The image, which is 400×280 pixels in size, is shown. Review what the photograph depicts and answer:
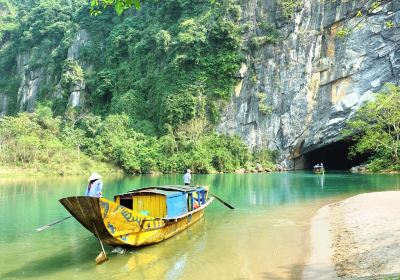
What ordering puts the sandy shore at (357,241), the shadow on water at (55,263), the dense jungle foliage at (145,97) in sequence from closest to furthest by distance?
1. the sandy shore at (357,241)
2. the shadow on water at (55,263)
3. the dense jungle foliage at (145,97)

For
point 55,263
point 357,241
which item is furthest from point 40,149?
point 357,241

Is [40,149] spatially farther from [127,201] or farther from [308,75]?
[127,201]

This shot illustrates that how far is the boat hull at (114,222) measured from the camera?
8023 mm

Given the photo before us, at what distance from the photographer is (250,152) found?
140 feet

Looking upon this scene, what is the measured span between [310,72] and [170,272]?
120ft

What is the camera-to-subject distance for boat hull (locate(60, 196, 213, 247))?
8.02m

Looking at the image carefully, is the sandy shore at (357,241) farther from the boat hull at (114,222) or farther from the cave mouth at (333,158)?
the cave mouth at (333,158)

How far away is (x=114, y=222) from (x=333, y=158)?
43.0 meters

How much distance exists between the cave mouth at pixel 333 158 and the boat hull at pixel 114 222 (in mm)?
35367

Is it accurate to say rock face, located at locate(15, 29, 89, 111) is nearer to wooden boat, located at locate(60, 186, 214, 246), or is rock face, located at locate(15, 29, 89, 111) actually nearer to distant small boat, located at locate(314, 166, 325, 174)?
distant small boat, located at locate(314, 166, 325, 174)

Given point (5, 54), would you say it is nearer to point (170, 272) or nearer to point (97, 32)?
point (97, 32)

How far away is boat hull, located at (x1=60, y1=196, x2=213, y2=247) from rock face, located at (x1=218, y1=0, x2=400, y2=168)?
33.4 metres

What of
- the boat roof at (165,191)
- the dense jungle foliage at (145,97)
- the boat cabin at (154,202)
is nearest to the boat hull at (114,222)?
the boat cabin at (154,202)

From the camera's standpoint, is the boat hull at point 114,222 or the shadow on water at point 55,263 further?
the boat hull at point 114,222
